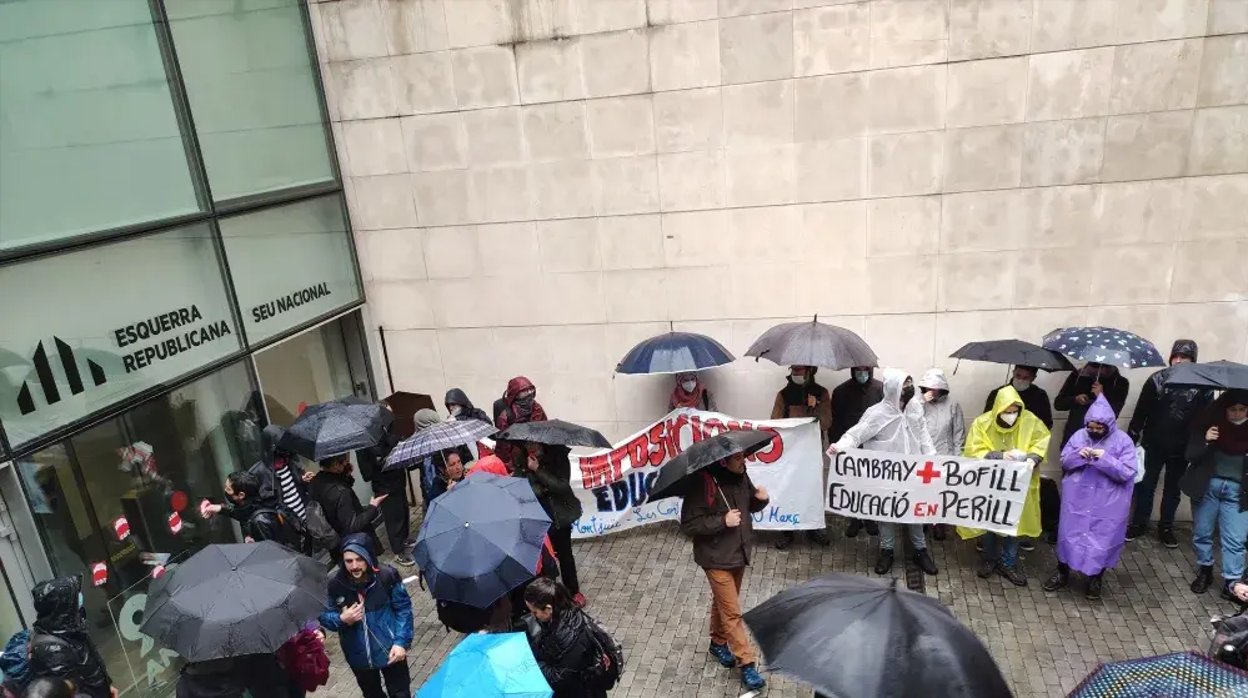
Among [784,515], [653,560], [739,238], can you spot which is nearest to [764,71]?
[739,238]

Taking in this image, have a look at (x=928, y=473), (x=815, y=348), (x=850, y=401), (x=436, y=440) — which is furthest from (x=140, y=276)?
(x=928, y=473)

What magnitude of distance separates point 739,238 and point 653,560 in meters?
3.37

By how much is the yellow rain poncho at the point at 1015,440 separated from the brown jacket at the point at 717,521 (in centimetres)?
232

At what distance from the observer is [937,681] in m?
3.08

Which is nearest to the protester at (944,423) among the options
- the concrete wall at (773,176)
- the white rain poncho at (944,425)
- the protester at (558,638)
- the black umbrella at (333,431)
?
the white rain poncho at (944,425)

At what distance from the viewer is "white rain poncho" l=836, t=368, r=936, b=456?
6355mm

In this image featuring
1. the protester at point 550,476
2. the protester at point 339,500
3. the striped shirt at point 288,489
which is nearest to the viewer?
the protester at point 339,500

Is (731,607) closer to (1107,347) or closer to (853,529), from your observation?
(853,529)

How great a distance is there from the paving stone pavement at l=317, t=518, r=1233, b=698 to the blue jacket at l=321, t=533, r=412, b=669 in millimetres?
1542

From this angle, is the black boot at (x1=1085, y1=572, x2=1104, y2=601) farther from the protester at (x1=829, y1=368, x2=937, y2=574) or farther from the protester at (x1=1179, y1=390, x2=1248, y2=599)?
the protester at (x1=829, y1=368, x2=937, y2=574)

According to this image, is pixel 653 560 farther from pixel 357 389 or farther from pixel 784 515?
pixel 357 389

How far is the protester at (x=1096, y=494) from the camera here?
5.67 meters

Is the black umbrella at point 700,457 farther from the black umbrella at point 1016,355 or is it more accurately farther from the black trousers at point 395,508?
the black trousers at point 395,508

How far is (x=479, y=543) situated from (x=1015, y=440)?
14.8 feet
